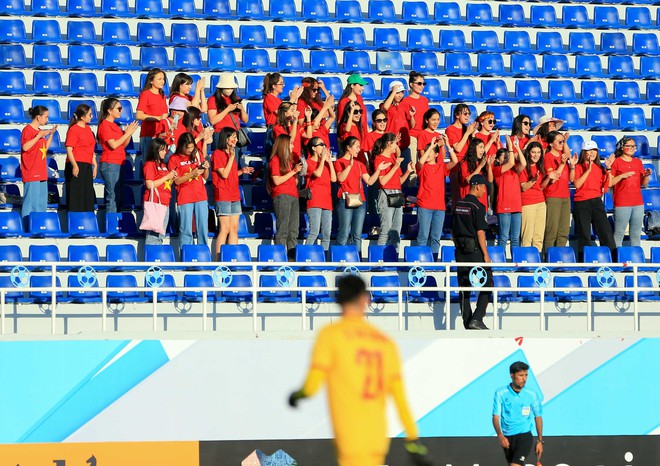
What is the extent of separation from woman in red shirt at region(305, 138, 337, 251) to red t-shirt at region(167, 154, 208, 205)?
1.26 m

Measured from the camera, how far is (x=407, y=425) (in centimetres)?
599

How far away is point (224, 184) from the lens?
544 inches

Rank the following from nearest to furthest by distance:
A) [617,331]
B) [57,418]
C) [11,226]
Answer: [57,418], [617,331], [11,226]

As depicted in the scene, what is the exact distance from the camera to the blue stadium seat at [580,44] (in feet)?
65.2

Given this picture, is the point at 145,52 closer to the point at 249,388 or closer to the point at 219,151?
the point at 219,151

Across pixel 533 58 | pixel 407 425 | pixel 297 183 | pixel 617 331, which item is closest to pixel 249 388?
→ pixel 297 183

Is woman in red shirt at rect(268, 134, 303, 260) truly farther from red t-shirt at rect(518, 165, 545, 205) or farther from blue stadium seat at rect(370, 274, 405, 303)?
red t-shirt at rect(518, 165, 545, 205)

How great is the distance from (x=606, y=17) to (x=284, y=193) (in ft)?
30.1

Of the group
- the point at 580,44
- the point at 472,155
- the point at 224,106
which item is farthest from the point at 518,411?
the point at 580,44

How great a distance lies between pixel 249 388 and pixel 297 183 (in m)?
3.03

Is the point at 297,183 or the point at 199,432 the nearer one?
the point at 199,432

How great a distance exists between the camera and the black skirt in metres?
14.2

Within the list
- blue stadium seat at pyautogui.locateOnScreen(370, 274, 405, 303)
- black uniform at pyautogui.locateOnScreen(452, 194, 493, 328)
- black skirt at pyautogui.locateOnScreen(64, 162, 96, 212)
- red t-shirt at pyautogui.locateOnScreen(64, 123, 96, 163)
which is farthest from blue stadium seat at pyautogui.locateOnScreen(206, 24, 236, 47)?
black uniform at pyautogui.locateOnScreen(452, 194, 493, 328)

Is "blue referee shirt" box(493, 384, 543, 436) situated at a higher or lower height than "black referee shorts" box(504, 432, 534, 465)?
higher
